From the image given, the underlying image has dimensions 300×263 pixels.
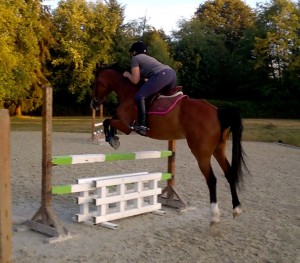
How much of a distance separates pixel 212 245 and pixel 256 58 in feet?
148

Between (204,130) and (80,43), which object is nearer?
(204,130)

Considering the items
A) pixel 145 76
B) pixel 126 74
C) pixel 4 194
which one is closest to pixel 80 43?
pixel 126 74

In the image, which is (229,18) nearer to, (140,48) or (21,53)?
(21,53)

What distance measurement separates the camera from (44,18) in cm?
4088

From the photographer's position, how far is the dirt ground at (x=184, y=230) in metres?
4.80

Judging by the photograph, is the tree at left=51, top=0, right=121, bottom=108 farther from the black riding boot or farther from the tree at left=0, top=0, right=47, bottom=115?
the black riding boot

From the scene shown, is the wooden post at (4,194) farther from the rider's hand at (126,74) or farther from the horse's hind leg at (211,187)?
the rider's hand at (126,74)

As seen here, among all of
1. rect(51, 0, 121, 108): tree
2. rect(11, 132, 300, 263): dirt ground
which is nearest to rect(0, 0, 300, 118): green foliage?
rect(51, 0, 121, 108): tree

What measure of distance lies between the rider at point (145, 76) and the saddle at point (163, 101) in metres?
0.10

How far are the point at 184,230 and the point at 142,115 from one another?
69.4 inches

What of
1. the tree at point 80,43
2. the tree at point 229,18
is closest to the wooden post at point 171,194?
the tree at point 80,43

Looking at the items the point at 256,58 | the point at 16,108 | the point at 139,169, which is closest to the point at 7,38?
the point at 16,108

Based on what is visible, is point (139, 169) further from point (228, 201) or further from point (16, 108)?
point (16, 108)

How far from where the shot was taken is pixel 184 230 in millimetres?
5926
